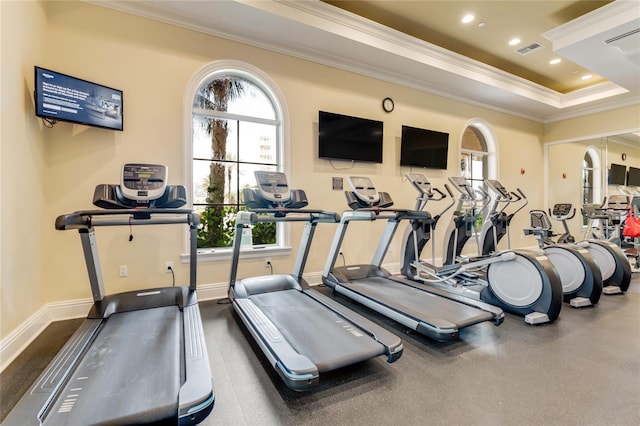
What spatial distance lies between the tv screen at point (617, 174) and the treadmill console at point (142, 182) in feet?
30.4

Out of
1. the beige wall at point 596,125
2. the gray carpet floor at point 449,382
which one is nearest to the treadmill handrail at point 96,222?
the gray carpet floor at point 449,382

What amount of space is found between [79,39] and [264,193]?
98.4 inches

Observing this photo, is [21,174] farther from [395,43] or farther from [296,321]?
[395,43]

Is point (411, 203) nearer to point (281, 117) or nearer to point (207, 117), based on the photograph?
point (281, 117)

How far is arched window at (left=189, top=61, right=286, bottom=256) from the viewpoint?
384cm

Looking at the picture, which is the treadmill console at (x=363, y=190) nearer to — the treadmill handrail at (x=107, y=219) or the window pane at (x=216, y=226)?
the window pane at (x=216, y=226)

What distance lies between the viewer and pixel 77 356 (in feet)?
6.32

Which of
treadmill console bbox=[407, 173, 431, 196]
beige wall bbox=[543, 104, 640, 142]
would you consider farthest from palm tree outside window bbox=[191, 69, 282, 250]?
beige wall bbox=[543, 104, 640, 142]

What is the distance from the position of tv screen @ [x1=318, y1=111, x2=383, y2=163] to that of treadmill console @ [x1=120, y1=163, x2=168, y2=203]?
90.6 inches

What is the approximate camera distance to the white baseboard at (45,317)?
85.8 inches

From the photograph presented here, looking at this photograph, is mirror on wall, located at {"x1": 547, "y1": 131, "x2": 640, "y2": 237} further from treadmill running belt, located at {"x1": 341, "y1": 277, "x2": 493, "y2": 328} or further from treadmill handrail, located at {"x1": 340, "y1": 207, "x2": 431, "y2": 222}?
treadmill running belt, located at {"x1": 341, "y1": 277, "x2": 493, "y2": 328}

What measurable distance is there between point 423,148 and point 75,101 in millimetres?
4954

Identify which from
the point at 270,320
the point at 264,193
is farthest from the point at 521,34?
the point at 270,320

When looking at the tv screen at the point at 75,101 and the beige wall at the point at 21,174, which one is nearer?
the beige wall at the point at 21,174
